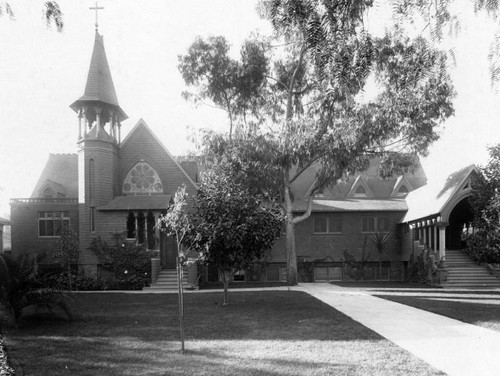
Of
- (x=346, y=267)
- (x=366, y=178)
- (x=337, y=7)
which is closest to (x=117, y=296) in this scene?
(x=346, y=267)

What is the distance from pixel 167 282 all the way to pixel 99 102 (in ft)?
39.4

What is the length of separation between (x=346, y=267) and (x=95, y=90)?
2006 cm

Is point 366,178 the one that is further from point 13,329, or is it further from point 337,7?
point 337,7

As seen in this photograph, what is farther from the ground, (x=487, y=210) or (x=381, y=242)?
(x=487, y=210)

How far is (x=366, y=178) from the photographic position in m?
36.0

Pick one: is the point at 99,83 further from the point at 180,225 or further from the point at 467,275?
the point at 467,275

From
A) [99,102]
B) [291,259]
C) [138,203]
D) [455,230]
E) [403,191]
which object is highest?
[99,102]

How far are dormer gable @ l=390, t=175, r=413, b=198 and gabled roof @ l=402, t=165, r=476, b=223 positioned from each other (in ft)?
5.54

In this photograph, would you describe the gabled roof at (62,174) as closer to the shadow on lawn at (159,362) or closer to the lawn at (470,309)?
the lawn at (470,309)

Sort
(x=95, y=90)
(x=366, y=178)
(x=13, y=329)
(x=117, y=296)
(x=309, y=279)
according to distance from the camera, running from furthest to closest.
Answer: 1. (x=366, y=178)
2. (x=309, y=279)
3. (x=95, y=90)
4. (x=117, y=296)
5. (x=13, y=329)

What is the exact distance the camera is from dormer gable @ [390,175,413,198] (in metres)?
34.3

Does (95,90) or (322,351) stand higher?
(95,90)

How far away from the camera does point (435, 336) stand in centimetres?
1077

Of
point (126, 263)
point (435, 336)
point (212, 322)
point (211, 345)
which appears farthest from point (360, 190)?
point (211, 345)
